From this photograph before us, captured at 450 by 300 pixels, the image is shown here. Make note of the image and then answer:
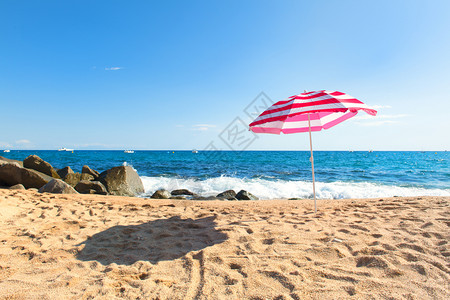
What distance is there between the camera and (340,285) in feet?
7.91

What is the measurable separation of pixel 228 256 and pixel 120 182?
31.0 ft

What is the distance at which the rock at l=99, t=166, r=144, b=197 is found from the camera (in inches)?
426

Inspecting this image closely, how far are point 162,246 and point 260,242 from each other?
1.53m

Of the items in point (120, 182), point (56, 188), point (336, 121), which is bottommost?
point (120, 182)

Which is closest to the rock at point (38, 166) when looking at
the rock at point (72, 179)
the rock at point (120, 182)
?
the rock at point (72, 179)

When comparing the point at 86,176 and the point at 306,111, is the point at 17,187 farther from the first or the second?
the point at 306,111

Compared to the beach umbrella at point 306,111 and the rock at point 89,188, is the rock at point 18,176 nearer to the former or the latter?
the rock at point 89,188

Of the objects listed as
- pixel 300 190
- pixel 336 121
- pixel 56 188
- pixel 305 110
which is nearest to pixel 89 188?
pixel 56 188

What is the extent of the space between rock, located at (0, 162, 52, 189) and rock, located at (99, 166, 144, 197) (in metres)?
2.53

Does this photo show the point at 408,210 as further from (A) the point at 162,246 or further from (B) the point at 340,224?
(A) the point at 162,246

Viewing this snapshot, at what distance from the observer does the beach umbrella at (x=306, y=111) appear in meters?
4.20

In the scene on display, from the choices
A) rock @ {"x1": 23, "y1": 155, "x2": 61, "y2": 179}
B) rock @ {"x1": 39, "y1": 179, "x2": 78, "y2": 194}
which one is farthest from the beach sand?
rock @ {"x1": 23, "y1": 155, "x2": 61, "y2": 179}

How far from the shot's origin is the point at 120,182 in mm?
11117

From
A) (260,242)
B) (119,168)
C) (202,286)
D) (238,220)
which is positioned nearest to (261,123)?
(238,220)
